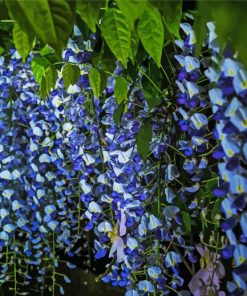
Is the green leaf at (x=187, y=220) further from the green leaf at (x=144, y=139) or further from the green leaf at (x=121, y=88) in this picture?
the green leaf at (x=121, y=88)

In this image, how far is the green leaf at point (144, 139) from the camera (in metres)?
1.25

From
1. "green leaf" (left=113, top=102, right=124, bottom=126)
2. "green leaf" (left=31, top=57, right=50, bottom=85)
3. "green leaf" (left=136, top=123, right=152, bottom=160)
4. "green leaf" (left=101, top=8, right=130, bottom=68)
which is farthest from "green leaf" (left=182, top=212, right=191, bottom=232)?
"green leaf" (left=31, top=57, right=50, bottom=85)

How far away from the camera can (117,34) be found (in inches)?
40.2

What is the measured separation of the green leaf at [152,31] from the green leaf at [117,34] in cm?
4

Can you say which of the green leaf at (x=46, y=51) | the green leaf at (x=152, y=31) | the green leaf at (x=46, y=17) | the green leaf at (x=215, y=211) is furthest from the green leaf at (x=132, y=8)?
the green leaf at (x=46, y=51)

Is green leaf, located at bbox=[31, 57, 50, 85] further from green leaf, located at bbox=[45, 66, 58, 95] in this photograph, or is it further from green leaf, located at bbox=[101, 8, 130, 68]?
green leaf, located at bbox=[101, 8, 130, 68]

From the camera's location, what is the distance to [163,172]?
127 cm

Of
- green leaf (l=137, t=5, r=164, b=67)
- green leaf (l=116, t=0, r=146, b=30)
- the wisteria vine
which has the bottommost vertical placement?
the wisteria vine

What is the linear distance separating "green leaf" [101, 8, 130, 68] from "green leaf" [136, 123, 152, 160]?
10.6 inches

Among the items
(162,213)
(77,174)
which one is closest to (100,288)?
(77,174)

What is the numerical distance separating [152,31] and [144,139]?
34cm

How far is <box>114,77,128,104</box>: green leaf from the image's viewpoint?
1294 millimetres

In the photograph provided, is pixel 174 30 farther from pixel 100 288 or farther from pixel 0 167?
pixel 100 288

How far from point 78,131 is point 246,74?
84cm
